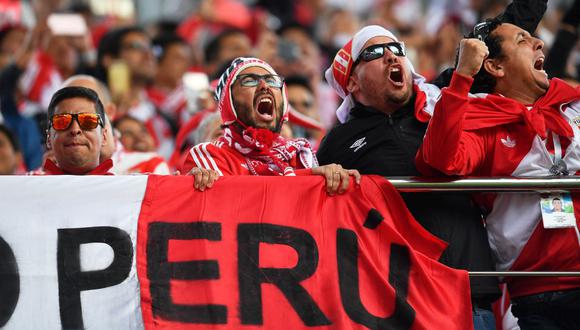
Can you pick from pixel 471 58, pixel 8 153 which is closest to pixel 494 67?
pixel 471 58

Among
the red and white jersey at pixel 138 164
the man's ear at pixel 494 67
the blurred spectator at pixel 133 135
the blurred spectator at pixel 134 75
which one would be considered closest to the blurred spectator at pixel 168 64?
the blurred spectator at pixel 134 75

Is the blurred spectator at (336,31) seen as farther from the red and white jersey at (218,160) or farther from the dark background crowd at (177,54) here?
the red and white jersey at (218,160)

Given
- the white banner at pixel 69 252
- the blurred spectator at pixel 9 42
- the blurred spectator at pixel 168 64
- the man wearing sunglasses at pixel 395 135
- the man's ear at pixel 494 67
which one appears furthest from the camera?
the blurred spectator at pixel 168 64

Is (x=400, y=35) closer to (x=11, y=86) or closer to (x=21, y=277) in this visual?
(x=11, y=86)

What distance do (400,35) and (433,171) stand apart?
845cm

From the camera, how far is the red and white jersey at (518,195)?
17.7ft

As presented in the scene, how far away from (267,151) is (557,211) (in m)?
1.49

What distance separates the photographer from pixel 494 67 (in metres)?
5.94

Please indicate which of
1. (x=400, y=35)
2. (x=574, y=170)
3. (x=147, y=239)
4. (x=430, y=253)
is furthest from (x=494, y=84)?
(x=400, y=35)

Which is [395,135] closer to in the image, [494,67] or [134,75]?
[494,67]

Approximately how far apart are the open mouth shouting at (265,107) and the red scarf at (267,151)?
0.35 ft

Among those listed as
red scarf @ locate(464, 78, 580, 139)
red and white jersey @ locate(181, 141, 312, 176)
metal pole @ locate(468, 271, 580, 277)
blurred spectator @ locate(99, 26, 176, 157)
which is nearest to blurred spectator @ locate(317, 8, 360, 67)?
blurred spectator @ locate(99, 26, 176, 157)

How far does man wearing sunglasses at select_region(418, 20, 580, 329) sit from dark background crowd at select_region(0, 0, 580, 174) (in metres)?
1.98

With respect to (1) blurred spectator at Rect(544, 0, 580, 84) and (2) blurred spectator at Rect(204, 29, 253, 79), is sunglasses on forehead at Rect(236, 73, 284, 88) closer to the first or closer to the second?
(1) blurred spectator at Rect(544, 0, 580, 84)
